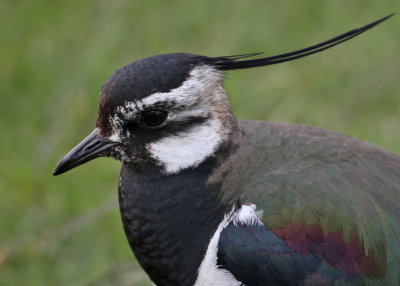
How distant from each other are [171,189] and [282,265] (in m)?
0.66

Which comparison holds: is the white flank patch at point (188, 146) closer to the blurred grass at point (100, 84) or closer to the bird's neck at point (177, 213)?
the bird's neck at point (177, 213)

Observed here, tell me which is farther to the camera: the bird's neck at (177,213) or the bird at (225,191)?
the bird's neck at (177,213)

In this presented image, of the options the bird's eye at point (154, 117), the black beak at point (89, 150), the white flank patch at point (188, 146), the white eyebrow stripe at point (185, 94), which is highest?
the white eyebrow stripe at point (185, 94)

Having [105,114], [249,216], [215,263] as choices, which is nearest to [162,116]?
[105,114]

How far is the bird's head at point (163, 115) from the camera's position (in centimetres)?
342

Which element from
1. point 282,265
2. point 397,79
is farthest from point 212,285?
point 397,79

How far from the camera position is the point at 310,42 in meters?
6.78

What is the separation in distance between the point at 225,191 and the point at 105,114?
697 millimetres

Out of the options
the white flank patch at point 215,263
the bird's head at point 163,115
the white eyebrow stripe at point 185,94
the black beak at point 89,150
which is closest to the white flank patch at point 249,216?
the white flank patch at point 215,263

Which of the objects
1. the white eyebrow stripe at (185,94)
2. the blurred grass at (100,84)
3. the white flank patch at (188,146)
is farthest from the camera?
the blurred grass at (100,84)

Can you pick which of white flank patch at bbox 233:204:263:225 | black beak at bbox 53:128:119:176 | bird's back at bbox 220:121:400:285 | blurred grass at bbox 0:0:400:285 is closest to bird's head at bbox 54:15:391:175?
black beak at bbox 53:128:119:176

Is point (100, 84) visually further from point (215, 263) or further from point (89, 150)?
point (215, 263)

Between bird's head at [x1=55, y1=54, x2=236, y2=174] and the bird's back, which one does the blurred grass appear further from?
the bird's back

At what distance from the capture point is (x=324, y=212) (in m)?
3.42
